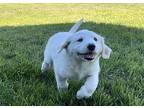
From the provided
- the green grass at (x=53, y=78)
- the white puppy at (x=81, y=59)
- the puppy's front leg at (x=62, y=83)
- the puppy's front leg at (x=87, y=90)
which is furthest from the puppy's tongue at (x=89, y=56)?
the puppy's front leg at (x=62, y=83)

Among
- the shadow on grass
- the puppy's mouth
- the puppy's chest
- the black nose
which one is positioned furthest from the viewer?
the puppy's chest

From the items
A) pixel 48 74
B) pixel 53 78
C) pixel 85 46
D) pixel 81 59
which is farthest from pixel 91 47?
pixel 48 74

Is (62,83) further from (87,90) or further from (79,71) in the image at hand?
(87,90)

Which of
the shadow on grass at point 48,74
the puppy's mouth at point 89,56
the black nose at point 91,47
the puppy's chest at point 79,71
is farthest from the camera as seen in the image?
the puppy's chest at point 79,71

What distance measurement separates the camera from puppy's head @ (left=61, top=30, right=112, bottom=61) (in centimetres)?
486

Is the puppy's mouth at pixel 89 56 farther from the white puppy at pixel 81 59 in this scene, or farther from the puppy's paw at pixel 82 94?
the puppy's paw at pixel 82 94

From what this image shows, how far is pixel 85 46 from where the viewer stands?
484 centimetres

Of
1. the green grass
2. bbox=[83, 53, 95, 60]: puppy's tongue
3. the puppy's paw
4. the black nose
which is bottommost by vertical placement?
the green grass

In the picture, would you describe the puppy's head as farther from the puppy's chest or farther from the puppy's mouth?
the puppy's chest

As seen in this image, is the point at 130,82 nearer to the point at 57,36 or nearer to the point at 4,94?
the point at 57,36

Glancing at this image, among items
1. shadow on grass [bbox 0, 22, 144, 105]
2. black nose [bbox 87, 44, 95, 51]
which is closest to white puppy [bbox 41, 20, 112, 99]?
black nose [bbox 87, 44, 95, 51]

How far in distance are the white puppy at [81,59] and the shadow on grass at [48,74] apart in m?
0.15

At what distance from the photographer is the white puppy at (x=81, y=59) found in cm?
494

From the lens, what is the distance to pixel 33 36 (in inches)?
410
